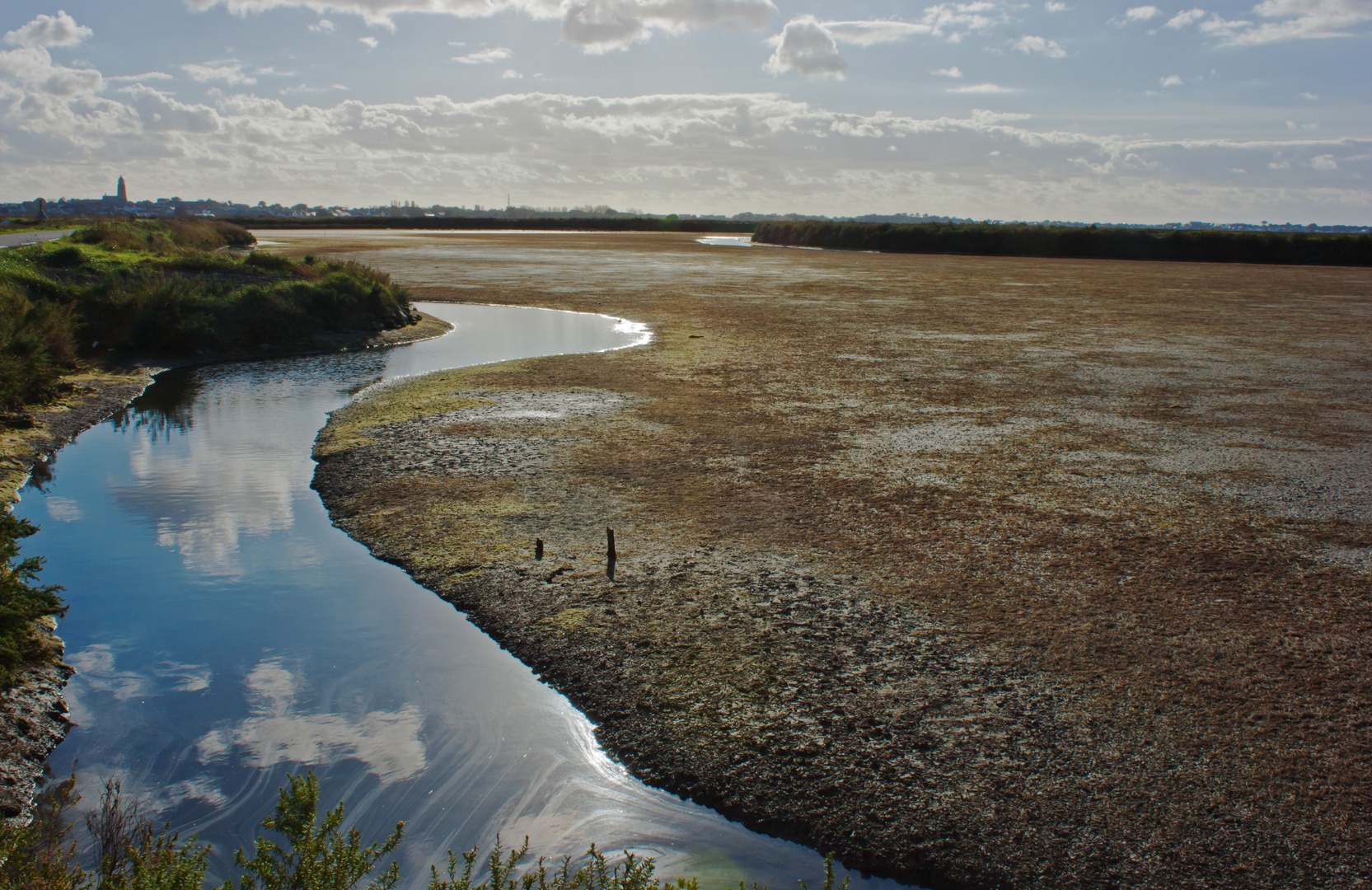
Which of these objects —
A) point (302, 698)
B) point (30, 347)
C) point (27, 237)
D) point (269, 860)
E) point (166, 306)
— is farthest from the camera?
point (27, 237)

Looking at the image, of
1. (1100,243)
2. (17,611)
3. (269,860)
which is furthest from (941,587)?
(1100,243)

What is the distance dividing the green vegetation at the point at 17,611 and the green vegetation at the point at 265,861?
1.34 meters

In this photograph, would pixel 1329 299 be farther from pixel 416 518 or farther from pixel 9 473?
pixel 9 473

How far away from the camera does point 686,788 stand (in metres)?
5.07

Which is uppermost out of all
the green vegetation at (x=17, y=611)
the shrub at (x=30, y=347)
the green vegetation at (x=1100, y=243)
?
the green vegetation at (x=1100, y=243)

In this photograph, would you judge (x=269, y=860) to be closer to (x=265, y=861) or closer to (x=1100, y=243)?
(x=265, y=861)

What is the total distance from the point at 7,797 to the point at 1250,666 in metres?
7.18

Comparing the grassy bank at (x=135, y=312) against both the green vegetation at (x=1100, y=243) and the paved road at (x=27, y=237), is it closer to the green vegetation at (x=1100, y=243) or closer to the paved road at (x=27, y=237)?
the paved road at (x=27, y=237)

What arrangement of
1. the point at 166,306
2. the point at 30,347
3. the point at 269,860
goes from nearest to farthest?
the point at 269,860 → the point at 30,347 → the point at 166,306

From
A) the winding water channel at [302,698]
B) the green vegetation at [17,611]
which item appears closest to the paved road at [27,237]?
the winding water channel at [302,698]

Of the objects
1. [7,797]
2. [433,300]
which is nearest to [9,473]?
[7,797]

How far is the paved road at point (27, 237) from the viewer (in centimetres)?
3231

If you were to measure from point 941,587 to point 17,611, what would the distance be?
641cm

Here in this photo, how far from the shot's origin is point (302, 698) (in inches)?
237
